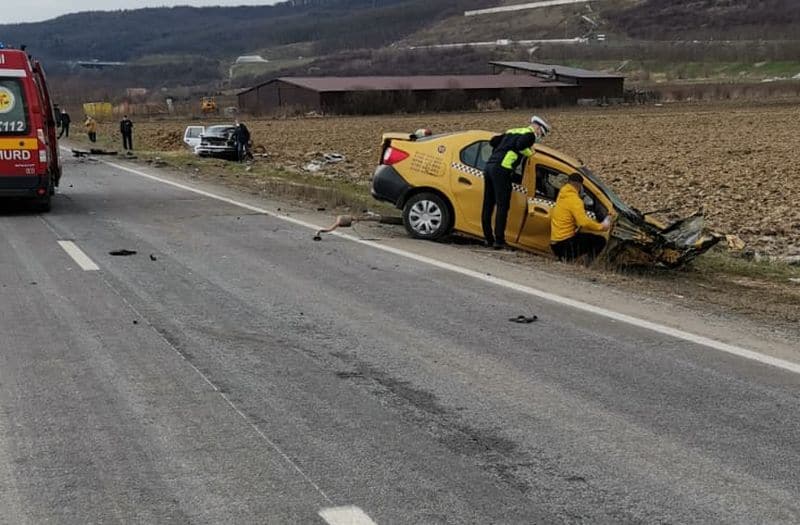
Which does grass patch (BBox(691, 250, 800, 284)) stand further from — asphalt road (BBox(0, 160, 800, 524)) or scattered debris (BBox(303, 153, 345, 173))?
scattered debris (BBox(303, 153, 345, 173))

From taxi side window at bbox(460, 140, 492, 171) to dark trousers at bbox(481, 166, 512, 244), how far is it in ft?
1.18

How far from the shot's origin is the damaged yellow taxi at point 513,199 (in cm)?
1180

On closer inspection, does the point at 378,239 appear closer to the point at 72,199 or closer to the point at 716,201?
the point at 72,199

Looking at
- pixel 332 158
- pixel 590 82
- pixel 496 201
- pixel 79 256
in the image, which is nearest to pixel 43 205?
pixel 79 256

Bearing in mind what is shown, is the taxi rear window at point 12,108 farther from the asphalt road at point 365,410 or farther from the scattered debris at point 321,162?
the scattered debris at point 321,162

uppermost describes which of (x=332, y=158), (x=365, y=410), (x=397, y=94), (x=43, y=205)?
(x=365, y=410)

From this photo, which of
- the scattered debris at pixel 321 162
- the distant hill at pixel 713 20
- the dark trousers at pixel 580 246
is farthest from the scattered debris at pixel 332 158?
the distant hill at pixel 713 20

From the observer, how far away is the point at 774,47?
480ft

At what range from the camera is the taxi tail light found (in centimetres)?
1365

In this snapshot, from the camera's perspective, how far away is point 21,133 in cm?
1549

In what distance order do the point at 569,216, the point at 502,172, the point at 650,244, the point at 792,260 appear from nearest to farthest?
the point at 650,244 → the point at 569,216 → the point at 502,172 → the point at 792,260

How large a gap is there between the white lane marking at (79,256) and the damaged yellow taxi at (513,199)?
13.0 feet

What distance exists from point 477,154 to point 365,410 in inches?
295

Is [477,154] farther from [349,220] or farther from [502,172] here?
[349,220]
